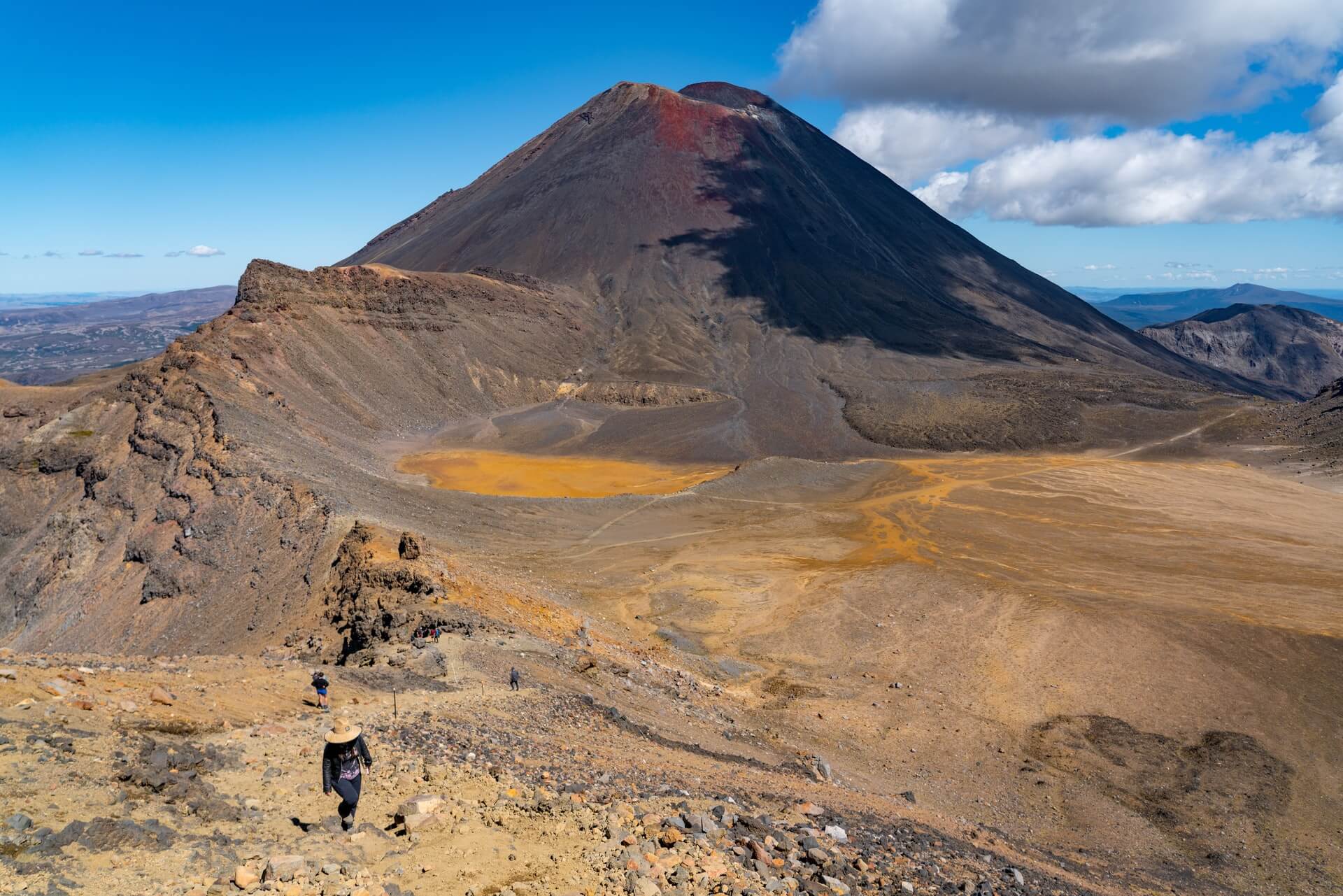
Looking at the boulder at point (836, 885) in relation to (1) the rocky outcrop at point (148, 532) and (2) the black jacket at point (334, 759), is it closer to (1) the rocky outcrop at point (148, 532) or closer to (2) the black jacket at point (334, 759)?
(2) the black jacket at point (334, 759)

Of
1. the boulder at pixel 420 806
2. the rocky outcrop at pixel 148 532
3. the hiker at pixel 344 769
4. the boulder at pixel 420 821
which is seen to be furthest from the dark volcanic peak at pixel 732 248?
the hiker at pixel 344 769

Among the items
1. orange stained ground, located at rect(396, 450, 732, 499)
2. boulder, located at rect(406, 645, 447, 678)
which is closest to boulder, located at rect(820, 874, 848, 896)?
boulder, located at rect(406, 645, 447, 678)

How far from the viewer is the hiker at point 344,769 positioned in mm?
7504

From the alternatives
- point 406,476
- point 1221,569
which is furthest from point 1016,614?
point 406,476

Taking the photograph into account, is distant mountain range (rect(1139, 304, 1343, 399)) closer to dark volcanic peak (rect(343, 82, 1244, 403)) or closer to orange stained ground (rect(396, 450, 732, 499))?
dark volcanic peak (rect(343, 82, 1244, 403))

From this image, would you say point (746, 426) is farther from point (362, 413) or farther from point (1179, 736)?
point (1179, 736)

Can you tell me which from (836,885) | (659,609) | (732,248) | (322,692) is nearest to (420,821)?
(836,885)

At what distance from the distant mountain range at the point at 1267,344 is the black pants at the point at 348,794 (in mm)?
168374

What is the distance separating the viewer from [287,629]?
70.1 ft

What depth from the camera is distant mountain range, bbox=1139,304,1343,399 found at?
466ft

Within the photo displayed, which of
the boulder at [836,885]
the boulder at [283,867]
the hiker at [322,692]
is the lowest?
the boulder at [836,885]

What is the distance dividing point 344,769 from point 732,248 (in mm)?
100837

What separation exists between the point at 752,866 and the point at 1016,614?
74.3 feet

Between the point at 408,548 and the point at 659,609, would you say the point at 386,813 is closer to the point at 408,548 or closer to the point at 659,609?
the point at 408,548
